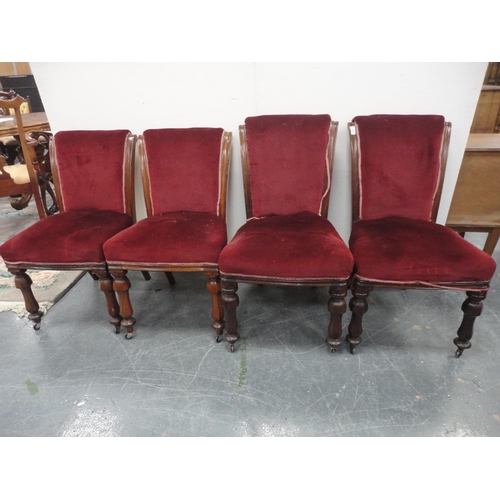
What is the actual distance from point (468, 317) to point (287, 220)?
85 centimetres

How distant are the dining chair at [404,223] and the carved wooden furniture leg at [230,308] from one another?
1.61ft

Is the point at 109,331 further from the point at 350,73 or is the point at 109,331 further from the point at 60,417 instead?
the point at 350,73

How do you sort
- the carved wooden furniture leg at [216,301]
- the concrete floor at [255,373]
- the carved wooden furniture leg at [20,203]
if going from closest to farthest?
the concrete floor at [255,373]
the carved wooden furniture leg at [216,301]
the carved wooden furniture leg at [20,203]

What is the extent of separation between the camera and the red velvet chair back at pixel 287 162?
160 cm

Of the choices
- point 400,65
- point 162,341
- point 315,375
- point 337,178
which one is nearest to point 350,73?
point 400,65

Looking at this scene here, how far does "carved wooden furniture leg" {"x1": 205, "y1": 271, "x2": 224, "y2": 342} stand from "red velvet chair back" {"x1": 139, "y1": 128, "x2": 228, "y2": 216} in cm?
39

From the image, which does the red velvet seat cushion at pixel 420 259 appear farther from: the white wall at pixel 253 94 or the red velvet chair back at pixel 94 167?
the red velvet chair back at pixel 94 167

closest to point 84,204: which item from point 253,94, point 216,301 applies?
point 216,301

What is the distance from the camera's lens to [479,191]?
1957 millimetres

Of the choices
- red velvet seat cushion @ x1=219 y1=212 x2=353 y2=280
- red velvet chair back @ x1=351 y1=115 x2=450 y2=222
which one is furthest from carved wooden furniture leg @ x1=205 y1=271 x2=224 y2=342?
red velvet chair back @ x1=351 y1=115 x2=450 y2=222

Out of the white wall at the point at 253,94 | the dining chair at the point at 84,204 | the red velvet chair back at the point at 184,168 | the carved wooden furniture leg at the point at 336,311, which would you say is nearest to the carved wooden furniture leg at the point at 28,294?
the dining chair at the point at 84,204

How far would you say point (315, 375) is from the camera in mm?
1437

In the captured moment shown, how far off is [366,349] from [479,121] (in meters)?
3.97

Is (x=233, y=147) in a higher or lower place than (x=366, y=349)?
higher
